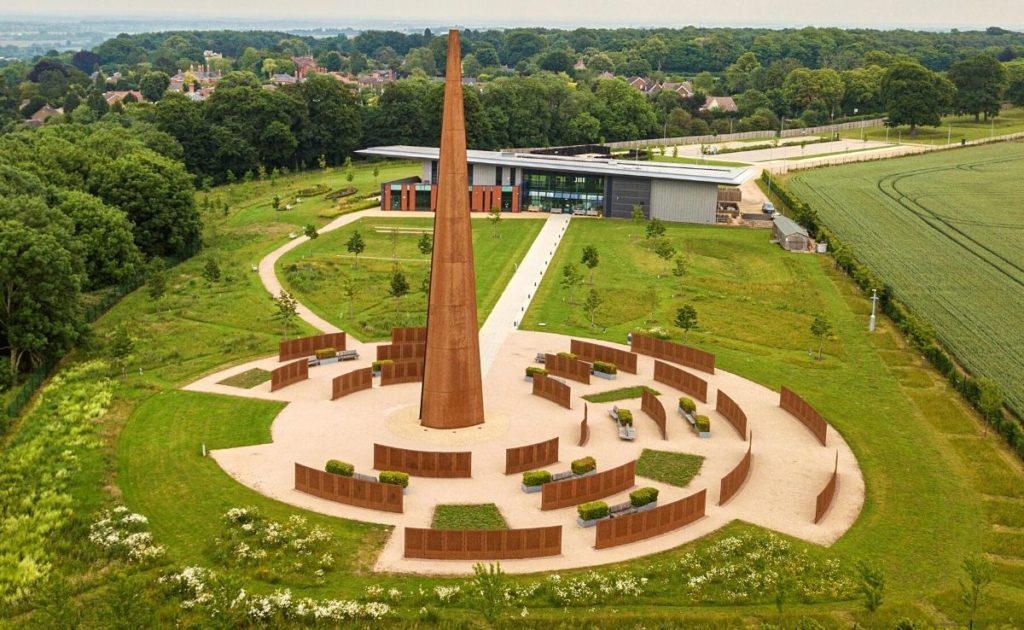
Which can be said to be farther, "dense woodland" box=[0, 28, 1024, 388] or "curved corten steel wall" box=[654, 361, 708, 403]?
"dense woodland" box=[0, 28, 1024, 388]

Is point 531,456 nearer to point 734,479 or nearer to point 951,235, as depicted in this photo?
point 734,479

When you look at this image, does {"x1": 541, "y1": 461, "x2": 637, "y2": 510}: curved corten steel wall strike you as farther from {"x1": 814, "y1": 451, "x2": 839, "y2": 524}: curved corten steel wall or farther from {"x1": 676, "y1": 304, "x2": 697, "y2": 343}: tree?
{"x1": 676, "y1": 304, "x2": 697, "y2": 343}: tree

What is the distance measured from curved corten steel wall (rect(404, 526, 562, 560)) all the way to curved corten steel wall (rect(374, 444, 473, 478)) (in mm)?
7442

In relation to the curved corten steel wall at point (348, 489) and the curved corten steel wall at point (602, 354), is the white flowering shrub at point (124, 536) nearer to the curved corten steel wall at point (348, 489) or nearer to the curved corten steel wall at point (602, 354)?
the curved corten steel wall at point (348, 489)

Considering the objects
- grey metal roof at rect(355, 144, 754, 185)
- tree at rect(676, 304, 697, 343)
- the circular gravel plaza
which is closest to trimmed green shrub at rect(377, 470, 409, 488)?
the circular gravel plaza

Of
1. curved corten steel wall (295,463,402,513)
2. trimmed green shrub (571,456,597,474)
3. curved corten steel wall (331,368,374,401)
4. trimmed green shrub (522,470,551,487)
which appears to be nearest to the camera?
curved corten steel wall (295,463,402,513)

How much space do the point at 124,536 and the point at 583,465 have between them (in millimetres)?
18860

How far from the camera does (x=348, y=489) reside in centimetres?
4381

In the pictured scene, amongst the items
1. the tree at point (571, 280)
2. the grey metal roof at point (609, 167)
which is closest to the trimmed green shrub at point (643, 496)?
the tree at point (571, 280)

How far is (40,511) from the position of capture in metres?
41.6

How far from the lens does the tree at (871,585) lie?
1359 inches

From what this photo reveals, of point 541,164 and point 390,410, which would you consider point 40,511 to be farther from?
point 541,164

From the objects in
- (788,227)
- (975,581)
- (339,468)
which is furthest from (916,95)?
(975,581)

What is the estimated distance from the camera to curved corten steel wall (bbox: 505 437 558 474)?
46.8m
